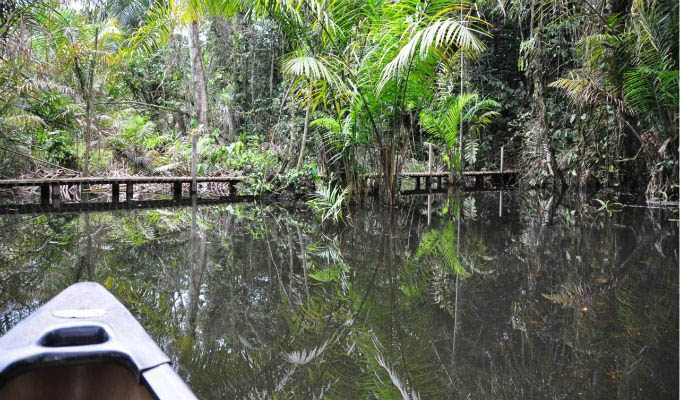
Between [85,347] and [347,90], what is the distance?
575 centimetres

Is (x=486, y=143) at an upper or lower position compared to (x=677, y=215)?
upper

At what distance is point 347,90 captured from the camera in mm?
6910

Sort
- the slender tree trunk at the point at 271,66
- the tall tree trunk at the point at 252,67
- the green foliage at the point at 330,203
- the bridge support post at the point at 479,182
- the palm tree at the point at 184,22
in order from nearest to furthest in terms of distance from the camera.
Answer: the green foliage at the point at 330,203, the palm tree at the point at 184,22, the bridge support post at the point at 479,182, the slender tree trunk at the point at 271,66, the tall tree trunk at the point at 252,67

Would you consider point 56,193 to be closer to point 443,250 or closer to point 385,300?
point 443,250

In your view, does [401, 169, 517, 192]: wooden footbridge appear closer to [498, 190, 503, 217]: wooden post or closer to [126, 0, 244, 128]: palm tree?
[498, 190, 503, 217]: wooden post

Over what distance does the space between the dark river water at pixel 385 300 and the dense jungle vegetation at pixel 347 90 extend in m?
2.09

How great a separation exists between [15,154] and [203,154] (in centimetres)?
350

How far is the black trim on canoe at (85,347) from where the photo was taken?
1.38 meters

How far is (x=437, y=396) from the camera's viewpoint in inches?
84.6

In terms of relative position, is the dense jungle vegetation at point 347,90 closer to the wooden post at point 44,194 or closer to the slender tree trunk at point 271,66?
the slender tree trunk at point 271,66

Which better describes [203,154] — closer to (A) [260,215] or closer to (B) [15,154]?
(B) [15,154]

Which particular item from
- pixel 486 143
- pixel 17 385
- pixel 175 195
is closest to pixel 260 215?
pixel 175 195

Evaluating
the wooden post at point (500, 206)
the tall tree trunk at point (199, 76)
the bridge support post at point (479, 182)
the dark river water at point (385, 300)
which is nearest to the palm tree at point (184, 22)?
the tall tree trunk at point (199, 76)

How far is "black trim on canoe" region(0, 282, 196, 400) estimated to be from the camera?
4.51 ft
